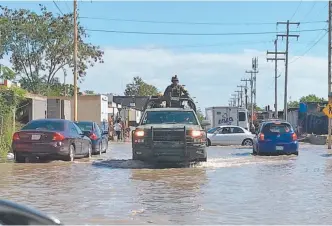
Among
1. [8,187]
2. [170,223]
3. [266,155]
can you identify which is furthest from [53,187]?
[266,155]

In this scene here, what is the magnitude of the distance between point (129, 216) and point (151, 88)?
4587 inches

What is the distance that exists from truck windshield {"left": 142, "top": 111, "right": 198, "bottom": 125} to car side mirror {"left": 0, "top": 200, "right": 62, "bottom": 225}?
13220 millimetres

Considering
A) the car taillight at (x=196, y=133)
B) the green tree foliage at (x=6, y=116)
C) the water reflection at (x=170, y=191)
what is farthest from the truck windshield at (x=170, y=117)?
the green tree foliage at (x=6, y=116)

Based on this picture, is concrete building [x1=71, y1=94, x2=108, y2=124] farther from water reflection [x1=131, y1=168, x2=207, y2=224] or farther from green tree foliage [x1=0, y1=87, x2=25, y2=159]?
water reflection [x1=131, y1=168, x2=207, y2=224]

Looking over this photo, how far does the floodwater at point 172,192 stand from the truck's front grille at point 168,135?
91 centimetres

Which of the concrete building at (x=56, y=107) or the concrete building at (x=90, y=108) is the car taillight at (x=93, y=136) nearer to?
the concrete building at (x=56, y=107)

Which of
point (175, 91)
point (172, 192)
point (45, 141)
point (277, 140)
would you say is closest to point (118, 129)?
point (277, 140)

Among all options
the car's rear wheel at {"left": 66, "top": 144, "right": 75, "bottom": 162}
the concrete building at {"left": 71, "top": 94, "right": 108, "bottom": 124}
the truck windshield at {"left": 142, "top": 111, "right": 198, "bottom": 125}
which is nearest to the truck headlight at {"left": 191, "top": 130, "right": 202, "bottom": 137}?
the truck windshield at {"left": 142, "top": 111, "right": 198, "bottom": 125}

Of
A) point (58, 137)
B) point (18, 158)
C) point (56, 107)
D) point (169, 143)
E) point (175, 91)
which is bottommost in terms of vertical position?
point (18, 158)

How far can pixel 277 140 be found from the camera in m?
24.2

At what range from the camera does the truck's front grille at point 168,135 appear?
1672cm

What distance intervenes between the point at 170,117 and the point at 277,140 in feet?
24.4

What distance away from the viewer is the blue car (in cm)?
2412

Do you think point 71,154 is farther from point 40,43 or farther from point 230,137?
point 40,43
